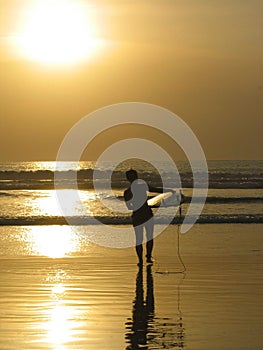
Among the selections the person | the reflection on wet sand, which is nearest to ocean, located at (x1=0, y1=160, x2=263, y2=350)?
the reflection on wet sand

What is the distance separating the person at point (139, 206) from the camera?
14039 mm

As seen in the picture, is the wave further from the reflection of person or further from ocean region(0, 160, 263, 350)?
the reflection of person

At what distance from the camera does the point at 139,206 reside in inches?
558

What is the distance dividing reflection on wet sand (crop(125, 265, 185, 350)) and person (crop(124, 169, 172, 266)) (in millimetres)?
3224

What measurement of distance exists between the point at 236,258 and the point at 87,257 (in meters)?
2.63

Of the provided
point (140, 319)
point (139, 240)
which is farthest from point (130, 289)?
point (139, 240)

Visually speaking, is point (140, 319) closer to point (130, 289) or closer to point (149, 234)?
point (130, 289)

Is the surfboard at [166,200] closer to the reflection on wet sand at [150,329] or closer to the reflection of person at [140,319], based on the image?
the reflection of person at [140,319]

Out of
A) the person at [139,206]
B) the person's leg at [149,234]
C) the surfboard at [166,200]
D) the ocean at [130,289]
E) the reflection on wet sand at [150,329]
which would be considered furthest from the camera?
the surfboard at [166,200]

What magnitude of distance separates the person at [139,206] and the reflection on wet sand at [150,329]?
322cm

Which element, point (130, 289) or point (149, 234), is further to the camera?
point (149, 234)

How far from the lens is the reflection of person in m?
8.48

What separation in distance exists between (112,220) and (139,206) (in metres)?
9.85

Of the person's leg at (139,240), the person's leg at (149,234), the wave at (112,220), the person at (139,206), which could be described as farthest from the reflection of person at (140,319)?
the wave at (112,220)
